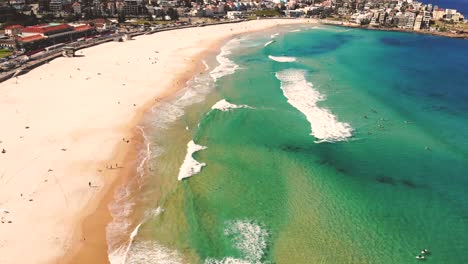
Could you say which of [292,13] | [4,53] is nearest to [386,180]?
[4,53]

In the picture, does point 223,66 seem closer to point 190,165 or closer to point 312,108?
point 312,108

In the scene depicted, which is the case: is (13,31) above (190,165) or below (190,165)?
above

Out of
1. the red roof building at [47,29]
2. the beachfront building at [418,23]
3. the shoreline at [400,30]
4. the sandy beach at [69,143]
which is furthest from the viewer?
the beachfront building at [418,23]

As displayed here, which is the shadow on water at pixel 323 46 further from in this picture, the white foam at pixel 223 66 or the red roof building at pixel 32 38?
the red roof building at pixel 32 38

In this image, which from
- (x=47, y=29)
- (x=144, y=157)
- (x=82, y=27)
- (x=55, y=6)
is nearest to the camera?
(x=144, y=157)

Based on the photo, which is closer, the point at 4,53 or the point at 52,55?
the point at 4,53

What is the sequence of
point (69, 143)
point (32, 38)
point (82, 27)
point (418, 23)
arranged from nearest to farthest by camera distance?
point (69, 143) < point (32, 38) < point (82, 27) < point (418, 23)

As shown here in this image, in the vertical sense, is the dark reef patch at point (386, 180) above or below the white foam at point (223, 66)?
below

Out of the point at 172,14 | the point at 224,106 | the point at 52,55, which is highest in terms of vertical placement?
the point at 172,14

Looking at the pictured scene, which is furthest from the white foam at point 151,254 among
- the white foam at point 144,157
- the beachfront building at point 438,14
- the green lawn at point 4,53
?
the beachfront building at point 438,14
